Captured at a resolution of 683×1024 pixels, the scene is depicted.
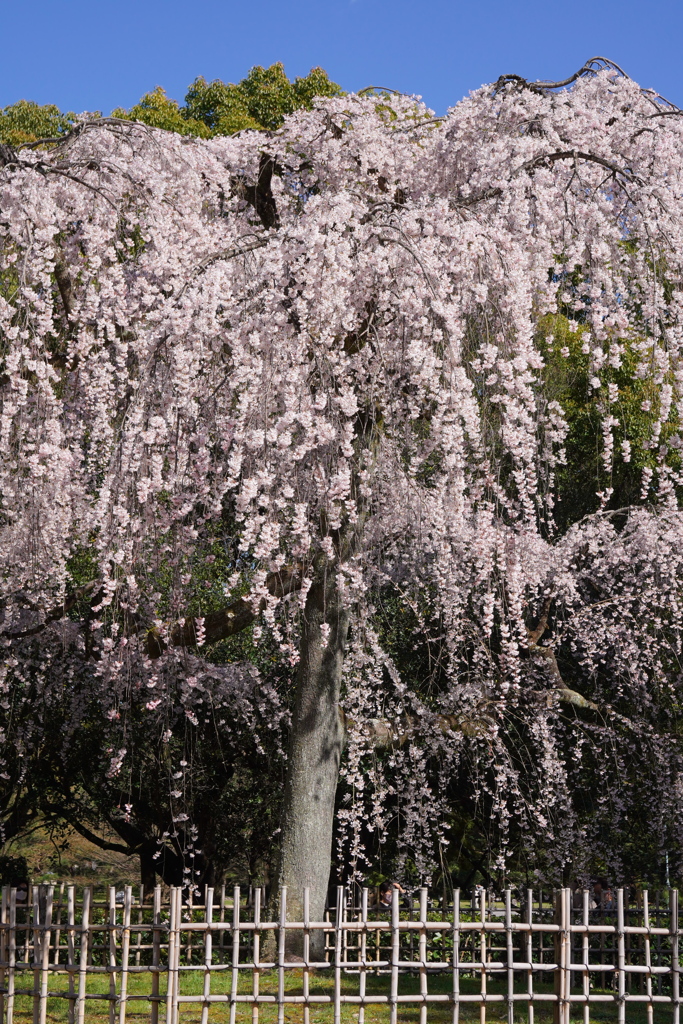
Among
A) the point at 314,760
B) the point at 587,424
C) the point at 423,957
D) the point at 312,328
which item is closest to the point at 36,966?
the point at 423,957

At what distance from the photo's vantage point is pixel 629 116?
7227 mm

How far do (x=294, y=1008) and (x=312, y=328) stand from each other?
495 cm

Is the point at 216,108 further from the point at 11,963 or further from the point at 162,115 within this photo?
the point at 11,963

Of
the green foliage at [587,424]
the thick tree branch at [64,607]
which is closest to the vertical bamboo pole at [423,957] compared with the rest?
the thick tree branch at [64,607]

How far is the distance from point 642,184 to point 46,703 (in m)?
8.13

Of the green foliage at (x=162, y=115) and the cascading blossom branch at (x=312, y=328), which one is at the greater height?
the green foliage at (x=162, y=115)

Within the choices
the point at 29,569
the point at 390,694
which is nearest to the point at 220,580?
the point at 390,694

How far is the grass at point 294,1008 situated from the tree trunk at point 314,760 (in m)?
0.60

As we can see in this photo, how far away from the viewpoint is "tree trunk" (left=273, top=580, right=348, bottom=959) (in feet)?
27.6

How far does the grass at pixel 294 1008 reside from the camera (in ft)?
23.1

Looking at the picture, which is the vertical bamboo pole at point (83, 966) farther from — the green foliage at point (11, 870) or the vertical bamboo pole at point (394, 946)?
the green foliage at point (11, 870)

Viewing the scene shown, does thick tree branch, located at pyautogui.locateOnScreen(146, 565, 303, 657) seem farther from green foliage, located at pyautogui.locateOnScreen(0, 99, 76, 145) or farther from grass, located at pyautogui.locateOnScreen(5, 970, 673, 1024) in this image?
green foliage, located at pyautogui.locateOnScreen(0, 99, 76, 145)

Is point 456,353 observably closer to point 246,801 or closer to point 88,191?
point 88,191

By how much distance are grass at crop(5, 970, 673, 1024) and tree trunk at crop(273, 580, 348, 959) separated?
600 mm
